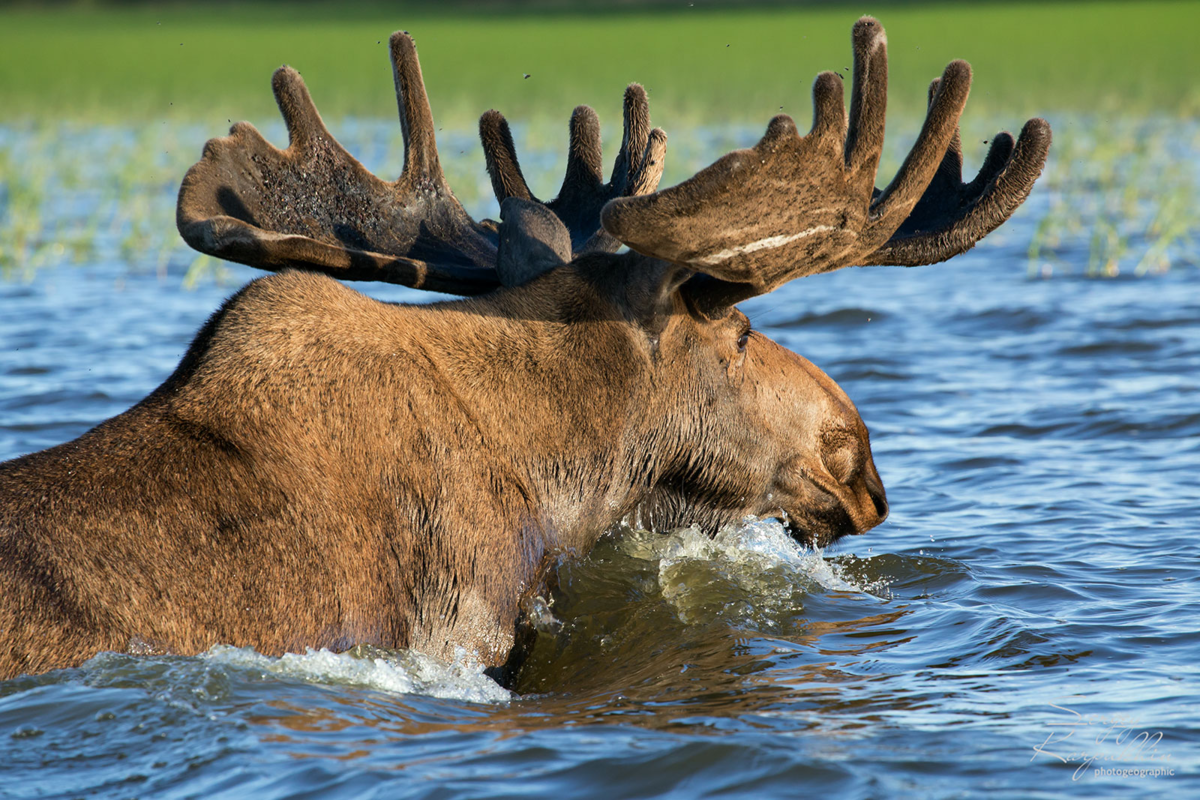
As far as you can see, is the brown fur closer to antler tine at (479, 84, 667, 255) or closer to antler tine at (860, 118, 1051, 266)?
antler tine at (860, 118, 1051, 266)

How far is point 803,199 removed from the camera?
3.48 m

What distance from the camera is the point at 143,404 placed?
346 centimetres

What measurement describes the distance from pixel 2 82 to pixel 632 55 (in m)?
17.2

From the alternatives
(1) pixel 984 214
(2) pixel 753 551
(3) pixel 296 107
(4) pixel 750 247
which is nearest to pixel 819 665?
(2) pixel 753 551

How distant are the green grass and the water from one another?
16272 mm

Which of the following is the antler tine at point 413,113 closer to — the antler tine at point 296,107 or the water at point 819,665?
the antler tine at point 296,107

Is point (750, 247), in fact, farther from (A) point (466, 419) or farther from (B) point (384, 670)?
(B) point (384, 670)

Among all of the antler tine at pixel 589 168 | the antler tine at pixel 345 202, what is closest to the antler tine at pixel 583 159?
the antler tine at pixel 589 168

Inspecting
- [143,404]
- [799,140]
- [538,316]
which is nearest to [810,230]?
[799,140]

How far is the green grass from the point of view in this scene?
87.0 feet

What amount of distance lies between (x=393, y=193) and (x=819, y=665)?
2131mm

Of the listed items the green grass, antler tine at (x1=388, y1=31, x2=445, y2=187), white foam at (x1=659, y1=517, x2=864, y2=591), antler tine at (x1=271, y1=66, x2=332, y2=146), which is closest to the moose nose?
white foam at (x1=659, y1=517, x2=864, y2=591)

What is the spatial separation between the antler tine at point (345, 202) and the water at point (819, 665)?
1112 millimetres

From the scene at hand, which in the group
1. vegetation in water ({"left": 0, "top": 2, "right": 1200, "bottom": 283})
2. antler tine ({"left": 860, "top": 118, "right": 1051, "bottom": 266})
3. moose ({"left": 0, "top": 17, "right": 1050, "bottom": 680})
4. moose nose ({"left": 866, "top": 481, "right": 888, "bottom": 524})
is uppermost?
vegetation in water ({"left": 0, "top": 2, "right": 1200, "bottom": 283})
